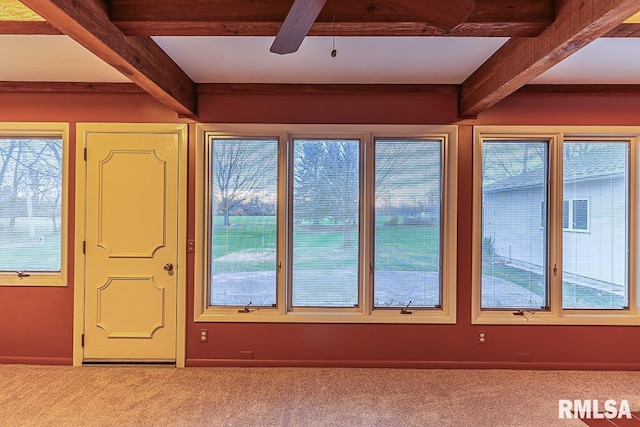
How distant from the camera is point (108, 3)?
1.74 m

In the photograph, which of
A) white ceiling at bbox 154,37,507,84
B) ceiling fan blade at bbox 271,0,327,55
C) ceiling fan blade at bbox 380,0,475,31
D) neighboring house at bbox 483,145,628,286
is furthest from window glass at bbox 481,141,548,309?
ceiling fan blade at bbox 271,0,327,55

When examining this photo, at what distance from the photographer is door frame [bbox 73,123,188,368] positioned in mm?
3053

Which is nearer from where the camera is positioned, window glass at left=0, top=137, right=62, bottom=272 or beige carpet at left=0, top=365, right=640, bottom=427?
beige carpet at left=0, top=365, right=640, bottom=427

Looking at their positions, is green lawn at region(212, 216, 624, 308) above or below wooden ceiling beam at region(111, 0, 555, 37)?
below

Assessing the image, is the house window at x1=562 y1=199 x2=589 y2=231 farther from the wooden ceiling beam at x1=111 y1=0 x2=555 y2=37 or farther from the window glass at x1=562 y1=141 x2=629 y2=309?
the wooden ceiling beam at x1=111 y1=0 x2=555 y2=37

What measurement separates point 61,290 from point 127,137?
4.94 ft

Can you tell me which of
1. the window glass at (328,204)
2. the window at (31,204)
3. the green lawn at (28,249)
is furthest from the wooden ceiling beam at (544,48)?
the green lawn at (28,249)

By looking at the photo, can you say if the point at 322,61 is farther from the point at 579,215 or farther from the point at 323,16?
the point at 579,215

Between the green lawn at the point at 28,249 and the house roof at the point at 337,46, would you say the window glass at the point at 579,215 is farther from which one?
the green lawn at the point at 28,249

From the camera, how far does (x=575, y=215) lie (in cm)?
314

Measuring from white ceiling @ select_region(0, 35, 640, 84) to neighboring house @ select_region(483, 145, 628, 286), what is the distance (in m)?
0.78

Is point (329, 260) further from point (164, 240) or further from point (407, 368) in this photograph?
point (164, 240)

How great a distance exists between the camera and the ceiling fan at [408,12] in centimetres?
117

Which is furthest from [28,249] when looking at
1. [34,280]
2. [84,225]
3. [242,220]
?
[242,220]
